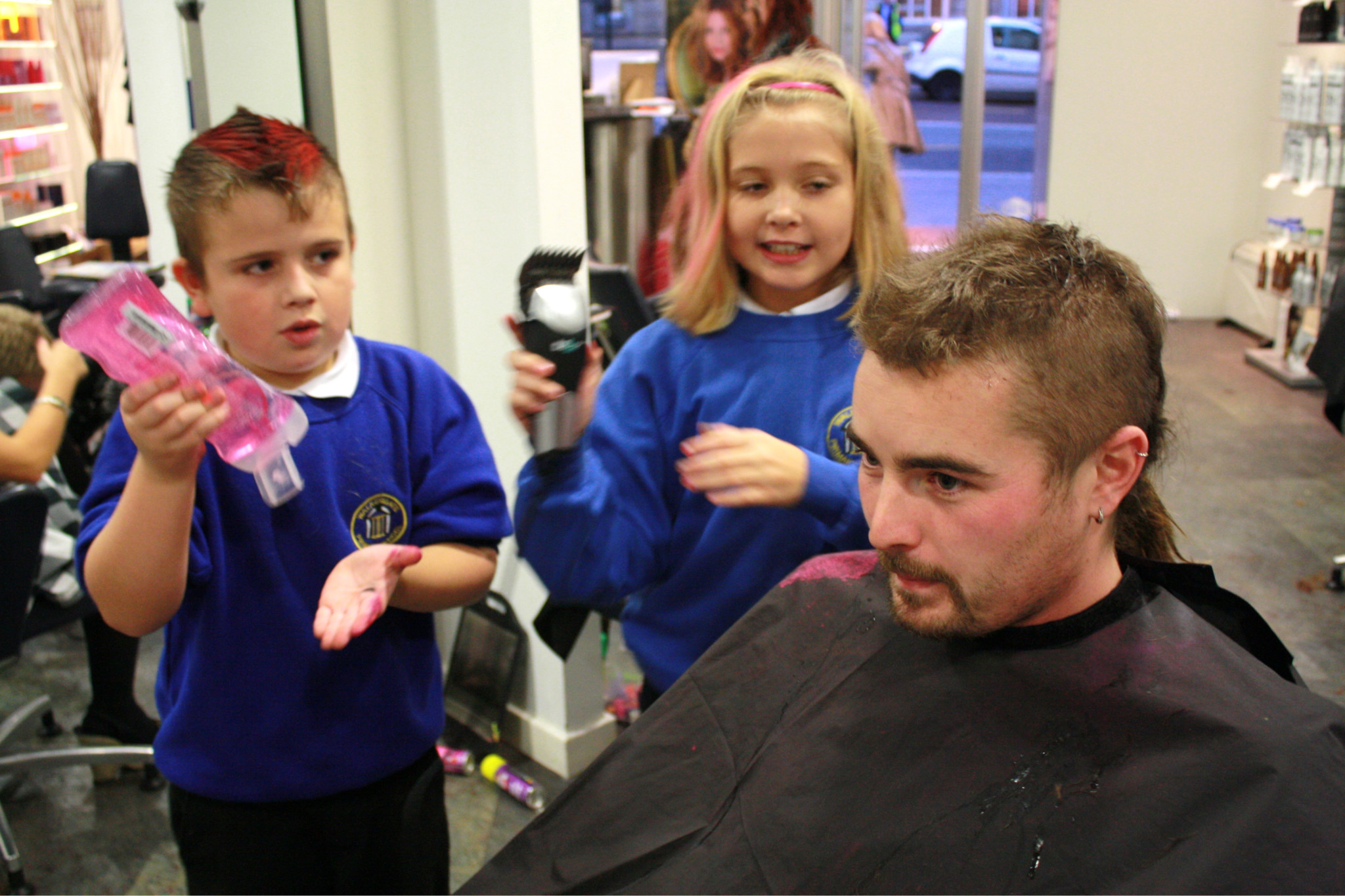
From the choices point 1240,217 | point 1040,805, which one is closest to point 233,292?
point 1040,805

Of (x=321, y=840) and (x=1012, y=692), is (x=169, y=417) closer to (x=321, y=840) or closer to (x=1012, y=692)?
(x=321, y=840)

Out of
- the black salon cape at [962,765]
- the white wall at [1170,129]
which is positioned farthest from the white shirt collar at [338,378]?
the white wall at [1170,129]

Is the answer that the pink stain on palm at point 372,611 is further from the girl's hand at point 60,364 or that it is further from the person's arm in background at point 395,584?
the girl's hand at point 60,364

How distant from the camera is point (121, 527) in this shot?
110 cm

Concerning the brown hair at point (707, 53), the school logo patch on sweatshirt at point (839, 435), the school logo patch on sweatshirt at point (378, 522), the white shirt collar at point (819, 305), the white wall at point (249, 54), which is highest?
the brown hair at point (707, 53)

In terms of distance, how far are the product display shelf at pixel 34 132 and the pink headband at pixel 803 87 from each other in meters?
4.45

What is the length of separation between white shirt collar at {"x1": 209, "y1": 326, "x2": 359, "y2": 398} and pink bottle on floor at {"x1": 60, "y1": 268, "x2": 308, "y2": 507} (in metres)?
0.04

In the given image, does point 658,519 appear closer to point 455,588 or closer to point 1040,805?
point 455,588

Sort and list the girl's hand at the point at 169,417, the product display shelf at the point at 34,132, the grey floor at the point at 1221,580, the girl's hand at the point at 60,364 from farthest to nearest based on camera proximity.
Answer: the product display shelf at the point at 34,132 < the girl's hand at the point at 60,364 < the grey floor at the point at 1221,580 < the girl's hand at the point at 169,417

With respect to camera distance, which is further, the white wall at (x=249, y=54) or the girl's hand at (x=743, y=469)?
the white wall at (x=249, y=54)

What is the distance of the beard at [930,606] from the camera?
998 millimetres

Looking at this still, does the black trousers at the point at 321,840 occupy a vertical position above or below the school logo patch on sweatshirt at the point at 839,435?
below

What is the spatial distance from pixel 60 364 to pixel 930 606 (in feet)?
8.15

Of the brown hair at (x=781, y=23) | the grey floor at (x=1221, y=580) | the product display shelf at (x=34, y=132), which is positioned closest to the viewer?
the grey floor at (x=1221, y=580)
